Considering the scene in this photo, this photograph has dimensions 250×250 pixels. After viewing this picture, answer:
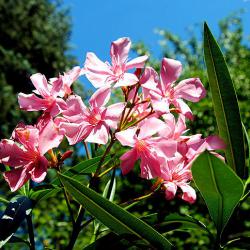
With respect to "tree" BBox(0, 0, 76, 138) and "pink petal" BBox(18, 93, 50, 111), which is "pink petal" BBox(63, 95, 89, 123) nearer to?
"pink petal" BBox(18, 93, 50, 111)

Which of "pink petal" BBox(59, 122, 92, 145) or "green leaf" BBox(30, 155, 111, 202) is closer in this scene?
"pink petal" BBox(59, 122, 92, 145)

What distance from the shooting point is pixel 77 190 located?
65 cm

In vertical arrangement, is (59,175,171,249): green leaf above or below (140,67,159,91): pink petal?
below

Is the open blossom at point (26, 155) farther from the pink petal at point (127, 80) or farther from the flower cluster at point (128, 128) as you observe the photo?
the pink petal at point (127, 80)

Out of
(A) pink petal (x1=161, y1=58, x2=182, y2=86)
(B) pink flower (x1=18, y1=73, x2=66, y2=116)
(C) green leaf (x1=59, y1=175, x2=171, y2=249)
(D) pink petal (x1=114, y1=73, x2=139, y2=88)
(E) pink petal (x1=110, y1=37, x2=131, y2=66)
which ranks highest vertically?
(E) pink petal (x1=110, y1=37, x2=131, y2=66)

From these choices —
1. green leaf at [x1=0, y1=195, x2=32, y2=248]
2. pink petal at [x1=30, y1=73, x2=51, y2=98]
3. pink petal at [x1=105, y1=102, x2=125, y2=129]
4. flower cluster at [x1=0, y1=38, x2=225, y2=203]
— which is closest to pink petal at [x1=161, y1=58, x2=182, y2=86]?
flower cluster at [x1=0, y1=38, x2=225, y2=203]

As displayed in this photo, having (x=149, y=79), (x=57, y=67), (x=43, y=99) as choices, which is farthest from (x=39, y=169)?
(x=57, y=67)

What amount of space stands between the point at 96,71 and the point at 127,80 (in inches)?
3.1

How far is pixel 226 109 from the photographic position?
2.67ft

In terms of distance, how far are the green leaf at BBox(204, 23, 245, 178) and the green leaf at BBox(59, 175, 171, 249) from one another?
0.21 meters

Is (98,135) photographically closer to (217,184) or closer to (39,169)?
(39,169)

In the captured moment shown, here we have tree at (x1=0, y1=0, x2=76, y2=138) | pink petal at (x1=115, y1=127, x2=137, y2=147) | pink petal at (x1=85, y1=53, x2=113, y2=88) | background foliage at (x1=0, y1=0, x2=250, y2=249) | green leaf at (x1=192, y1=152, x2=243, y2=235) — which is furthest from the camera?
tree at (x1=0, y1=0, x2=76, y2=138)

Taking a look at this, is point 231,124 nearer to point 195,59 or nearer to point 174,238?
point 174,238

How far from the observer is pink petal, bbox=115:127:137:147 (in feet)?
2.38
